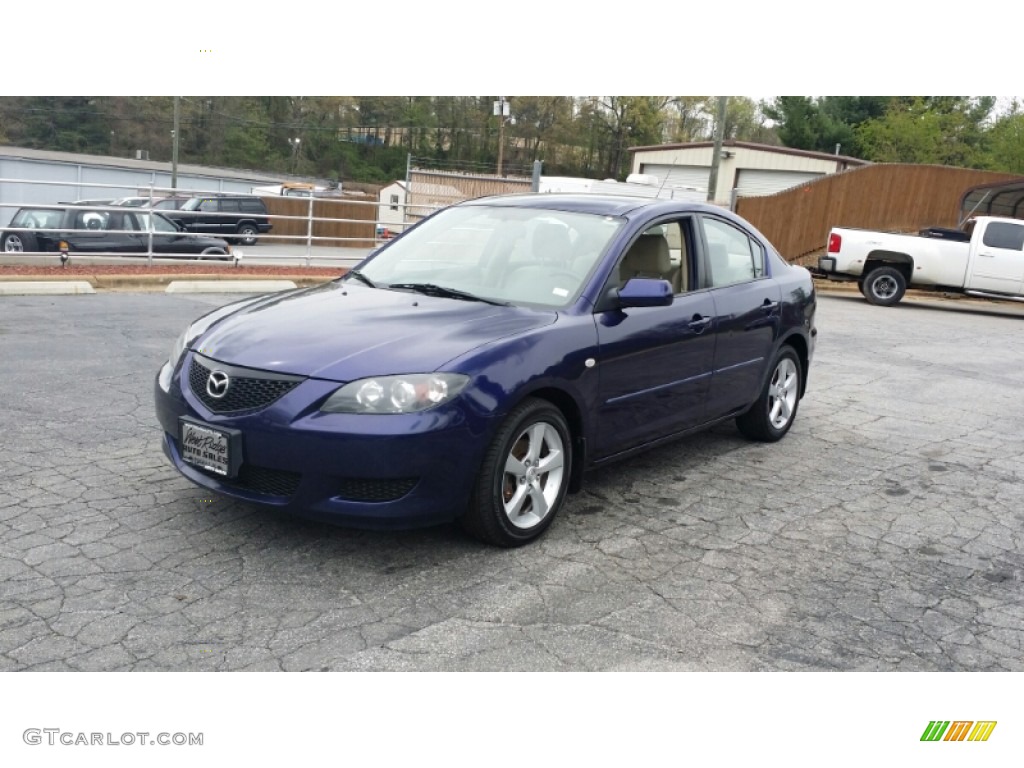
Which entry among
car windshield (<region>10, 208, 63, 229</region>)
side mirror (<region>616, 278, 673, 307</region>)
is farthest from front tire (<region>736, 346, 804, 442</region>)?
car windshield (<region>10, 208, 63, 229</region>)

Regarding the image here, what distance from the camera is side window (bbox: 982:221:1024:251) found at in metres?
18.5

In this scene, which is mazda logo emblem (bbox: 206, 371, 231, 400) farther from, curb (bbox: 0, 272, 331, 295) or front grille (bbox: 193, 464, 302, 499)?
curb (bbox: 0, 272, 331, 295)

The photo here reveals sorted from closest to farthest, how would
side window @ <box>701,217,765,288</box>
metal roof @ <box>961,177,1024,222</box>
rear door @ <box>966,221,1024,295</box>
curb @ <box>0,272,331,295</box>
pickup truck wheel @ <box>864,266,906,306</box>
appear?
side window @ <box>701,217,765,288</box>, curb @ <box>0,272,331,295</box>, rear door @ <box>966,221,1024,295</box>, pickup truck wheel @ <box>864,266,906,306</box>, metal roof @ <box>961,177,1024,222</box>

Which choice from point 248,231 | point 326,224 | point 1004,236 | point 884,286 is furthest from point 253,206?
point 1004,236

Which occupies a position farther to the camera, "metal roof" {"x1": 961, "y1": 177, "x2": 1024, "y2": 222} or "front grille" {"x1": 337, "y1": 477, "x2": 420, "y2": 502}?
"metal roof" {"x1": 961, "y1": 177, "x2": 1024, "y2": 222}

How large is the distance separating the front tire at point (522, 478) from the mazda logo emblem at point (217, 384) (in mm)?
1140

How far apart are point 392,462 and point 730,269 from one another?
297 centimetres

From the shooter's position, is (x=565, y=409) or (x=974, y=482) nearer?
(x=565, y=409)

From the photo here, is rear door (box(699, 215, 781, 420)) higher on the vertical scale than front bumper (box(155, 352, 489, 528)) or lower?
higher

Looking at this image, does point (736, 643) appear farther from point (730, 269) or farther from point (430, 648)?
point (730, 269)

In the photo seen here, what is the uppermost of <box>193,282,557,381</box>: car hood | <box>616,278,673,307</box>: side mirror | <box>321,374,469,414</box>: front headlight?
<box>616,278,673,307</box>: side mirror

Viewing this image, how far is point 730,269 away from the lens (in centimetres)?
585

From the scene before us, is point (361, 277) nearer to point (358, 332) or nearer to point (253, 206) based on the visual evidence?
point (358, 332)
